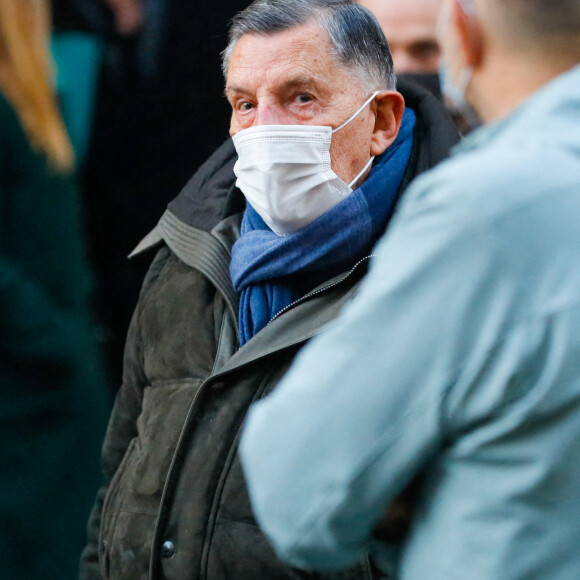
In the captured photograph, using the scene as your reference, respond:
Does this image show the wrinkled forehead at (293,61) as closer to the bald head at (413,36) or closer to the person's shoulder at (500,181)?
the bald head at (413,36)

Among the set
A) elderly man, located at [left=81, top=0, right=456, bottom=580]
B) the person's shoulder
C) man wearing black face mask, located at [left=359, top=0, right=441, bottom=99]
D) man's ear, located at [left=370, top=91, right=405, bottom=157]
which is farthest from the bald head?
the person's shoulder

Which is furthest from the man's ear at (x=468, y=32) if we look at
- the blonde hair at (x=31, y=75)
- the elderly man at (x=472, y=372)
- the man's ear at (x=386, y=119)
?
the man's ear at (x=386, y=119)

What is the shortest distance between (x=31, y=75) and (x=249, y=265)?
845 millimetres

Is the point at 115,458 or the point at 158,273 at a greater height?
the point at 158,273

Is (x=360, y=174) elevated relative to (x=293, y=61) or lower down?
lower down

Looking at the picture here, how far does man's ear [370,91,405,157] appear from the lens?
7.71 ft

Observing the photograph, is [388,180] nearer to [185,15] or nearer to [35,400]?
[35,400]

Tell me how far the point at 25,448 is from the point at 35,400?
10cm

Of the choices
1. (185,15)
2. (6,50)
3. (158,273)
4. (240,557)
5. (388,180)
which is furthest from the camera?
(185,15)

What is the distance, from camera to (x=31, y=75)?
4.98 feet

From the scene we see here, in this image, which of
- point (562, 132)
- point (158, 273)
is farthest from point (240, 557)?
point (562, 132)

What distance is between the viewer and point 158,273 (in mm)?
2533

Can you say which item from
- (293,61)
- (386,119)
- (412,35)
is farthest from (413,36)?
(293,61)

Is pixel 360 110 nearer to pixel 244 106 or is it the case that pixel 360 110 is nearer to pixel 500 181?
pixel 244 106
